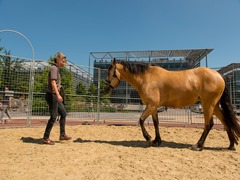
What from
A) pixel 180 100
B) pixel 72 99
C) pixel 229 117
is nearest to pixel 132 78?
pixel 180 100

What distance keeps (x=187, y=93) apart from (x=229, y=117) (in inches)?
47.8

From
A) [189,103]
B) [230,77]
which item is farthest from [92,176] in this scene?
[230,77]

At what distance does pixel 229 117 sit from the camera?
4852 millimetres

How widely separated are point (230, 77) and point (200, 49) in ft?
70.4

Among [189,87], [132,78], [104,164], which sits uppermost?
[132,78]

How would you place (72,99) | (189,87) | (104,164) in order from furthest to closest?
(72,99) → (189,87) → (104,164)

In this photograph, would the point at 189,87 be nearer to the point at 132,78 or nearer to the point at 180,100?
the point at 180,100

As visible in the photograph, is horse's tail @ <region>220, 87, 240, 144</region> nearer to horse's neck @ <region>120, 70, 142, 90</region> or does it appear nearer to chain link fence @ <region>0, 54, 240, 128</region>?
horse's neck @ <region>120, 70, 142, 90</region>

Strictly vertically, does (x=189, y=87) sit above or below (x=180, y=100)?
above

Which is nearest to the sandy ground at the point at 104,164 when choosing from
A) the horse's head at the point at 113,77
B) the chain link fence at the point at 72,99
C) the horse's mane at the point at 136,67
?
the horse's head at the point at 113,77

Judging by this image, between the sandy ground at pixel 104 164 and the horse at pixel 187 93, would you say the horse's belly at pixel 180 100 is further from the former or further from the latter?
the sandy ground at pixel 104 164

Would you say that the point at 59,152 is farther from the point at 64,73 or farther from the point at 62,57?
the point at 64,73

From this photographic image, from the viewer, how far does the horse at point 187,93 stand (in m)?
4.70

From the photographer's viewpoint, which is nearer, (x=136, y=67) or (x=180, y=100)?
(x=180, y=100)
